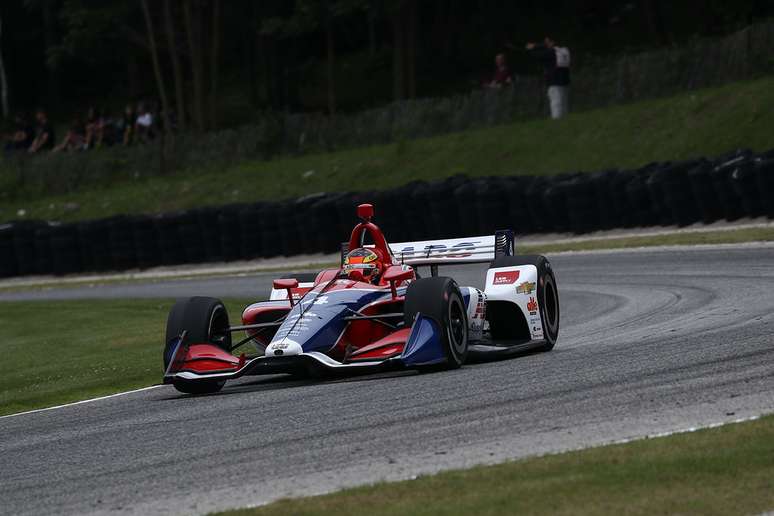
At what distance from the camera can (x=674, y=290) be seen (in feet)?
54.5

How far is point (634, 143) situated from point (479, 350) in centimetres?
1944

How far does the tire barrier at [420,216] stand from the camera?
905 inches

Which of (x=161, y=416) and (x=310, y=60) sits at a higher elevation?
(x=310, y=60)

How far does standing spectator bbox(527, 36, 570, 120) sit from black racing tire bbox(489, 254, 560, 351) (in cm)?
1784

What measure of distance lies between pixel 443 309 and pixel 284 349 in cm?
128

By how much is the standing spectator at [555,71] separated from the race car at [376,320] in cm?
1802

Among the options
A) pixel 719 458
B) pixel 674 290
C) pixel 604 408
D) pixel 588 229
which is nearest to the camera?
pixel 719 458

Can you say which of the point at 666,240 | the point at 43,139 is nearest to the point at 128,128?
the point at 43,139

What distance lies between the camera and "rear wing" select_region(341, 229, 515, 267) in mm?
13625

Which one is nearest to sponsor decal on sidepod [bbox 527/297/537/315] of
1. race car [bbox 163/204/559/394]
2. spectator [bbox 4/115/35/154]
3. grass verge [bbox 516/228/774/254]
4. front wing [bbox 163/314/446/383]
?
race car [bbox 163/204/559/394]

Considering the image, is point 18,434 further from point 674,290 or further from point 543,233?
point 543,233

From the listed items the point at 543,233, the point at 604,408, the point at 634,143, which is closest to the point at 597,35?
the point at 634,143

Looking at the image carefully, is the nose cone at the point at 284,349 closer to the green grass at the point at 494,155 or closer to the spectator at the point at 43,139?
the green grass at the point at 494,155

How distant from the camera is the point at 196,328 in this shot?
38.9 feet
